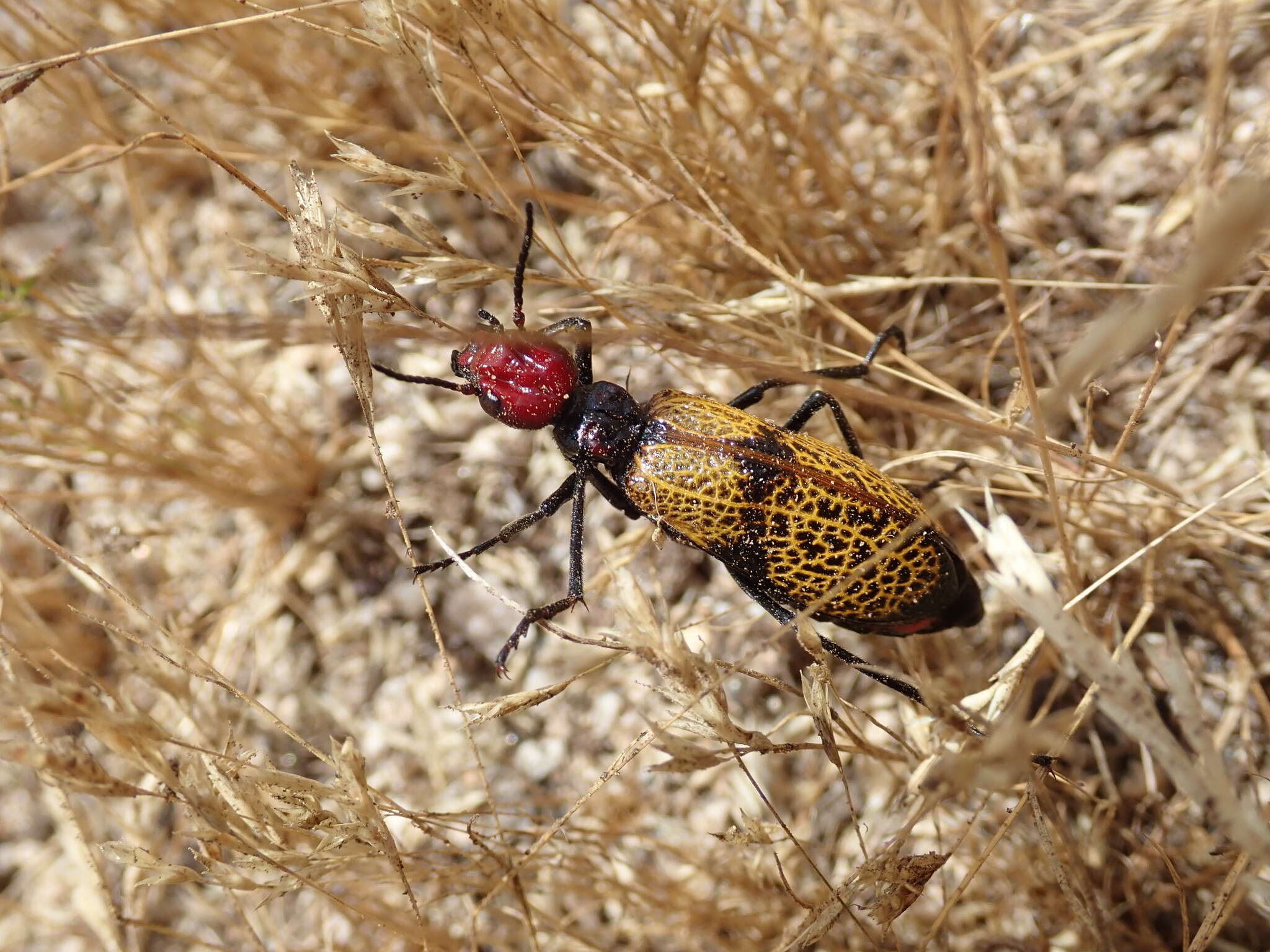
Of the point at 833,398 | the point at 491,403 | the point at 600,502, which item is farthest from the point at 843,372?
the point at 600,502

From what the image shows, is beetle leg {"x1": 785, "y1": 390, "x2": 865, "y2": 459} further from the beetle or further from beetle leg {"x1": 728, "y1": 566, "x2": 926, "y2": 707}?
beetle leg {"x1": 728, "y1": 566, "x2": 926, "y2": 707}

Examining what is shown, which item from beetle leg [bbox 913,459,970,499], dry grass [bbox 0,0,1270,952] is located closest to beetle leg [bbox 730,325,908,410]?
dry grass [bbox 0,0,1270,952]

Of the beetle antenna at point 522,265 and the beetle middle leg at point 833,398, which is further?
the beetle middle leg at point 833,398

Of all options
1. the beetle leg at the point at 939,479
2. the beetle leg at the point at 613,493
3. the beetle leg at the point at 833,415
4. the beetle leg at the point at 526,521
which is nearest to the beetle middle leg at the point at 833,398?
the beetle leg at the point at 833,415

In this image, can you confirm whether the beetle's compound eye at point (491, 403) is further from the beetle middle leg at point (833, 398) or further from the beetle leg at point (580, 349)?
the beetle middle leg at point (833, 398)

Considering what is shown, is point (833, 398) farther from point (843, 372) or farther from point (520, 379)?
point (520, 379)

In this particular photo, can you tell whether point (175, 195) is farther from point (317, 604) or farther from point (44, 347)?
point (317, 604)
